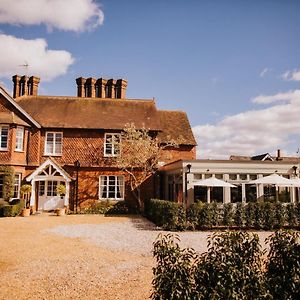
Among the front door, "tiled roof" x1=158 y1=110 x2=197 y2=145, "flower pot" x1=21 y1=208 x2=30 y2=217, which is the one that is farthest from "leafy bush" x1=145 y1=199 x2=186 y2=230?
"tiled roof" x1=158 y1=110 x2=197 y2=145

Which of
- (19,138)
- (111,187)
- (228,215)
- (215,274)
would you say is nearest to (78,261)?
(215,274)

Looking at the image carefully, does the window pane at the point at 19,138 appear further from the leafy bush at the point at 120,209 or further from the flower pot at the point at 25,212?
the leafy bush at the point at 120,209

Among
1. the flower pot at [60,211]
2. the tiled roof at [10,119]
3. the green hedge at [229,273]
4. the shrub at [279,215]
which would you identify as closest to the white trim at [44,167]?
the flower pot at [60,211]

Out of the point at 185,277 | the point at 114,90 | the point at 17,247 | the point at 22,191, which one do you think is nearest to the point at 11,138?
the point at 22,191

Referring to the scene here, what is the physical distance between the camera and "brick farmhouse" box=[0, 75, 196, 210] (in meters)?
23.9

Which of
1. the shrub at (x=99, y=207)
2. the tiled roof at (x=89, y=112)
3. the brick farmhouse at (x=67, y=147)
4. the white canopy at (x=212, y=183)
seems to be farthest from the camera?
the tiled roof at (x=89, y=112)

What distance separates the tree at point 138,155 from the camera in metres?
23.9

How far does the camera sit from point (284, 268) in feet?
16.6

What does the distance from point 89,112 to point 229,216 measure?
15.7m

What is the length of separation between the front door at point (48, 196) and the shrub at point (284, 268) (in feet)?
70.2

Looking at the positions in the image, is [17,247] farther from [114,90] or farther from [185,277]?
[114,90]

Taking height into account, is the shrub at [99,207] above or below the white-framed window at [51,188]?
below

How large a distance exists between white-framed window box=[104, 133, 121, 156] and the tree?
1.82 ft

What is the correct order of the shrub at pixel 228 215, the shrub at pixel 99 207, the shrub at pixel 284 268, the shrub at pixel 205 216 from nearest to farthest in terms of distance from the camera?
the shrub at pixel 284 268 → the shrub at pixel 205 216 → the shrub at pixel 228 215 → the shrub at pixel 99 207
